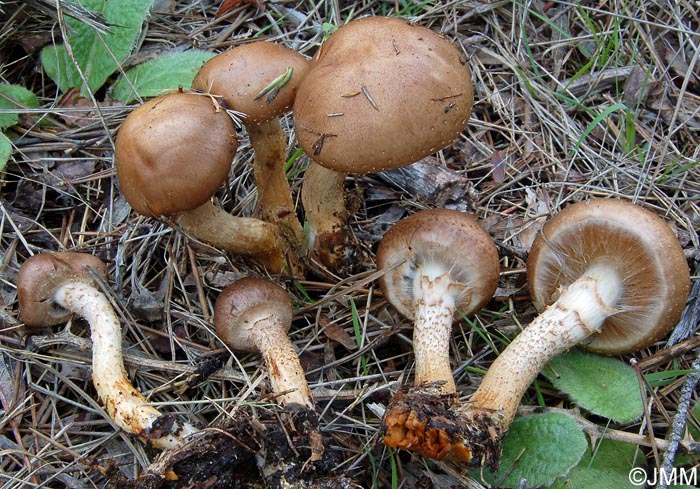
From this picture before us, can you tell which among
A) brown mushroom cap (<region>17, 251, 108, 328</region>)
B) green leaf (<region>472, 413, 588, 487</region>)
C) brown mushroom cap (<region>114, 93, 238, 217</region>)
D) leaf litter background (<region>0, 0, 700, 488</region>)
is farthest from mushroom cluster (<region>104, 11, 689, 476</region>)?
brown mushroom cap (<region>17, 251, 108, 328</region>)

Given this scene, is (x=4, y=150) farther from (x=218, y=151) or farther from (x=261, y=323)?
(x=261, y=323)

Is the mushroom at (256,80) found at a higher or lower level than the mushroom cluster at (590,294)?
higher

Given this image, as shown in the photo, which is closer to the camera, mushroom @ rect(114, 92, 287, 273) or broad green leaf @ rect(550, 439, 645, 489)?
mushroom @ rect(114, 92, 287, 273)

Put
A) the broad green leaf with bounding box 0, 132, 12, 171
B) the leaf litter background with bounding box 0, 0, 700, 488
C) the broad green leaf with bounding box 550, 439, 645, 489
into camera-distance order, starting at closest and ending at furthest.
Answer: the broad green leaf with bounding box 550, 439, 645, 489 < the leaf litter background with bounding box 0, 0, 700, 488 < the broad green leaf with bounding box 0, 132, 12, 171

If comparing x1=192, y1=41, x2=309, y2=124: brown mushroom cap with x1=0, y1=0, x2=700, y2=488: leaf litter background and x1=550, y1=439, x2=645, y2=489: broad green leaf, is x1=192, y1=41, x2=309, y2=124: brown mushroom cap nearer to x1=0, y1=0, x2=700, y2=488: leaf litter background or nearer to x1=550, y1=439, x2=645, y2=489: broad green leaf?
x1=0, y1=0, x2=700, y2=488: leaf litter background

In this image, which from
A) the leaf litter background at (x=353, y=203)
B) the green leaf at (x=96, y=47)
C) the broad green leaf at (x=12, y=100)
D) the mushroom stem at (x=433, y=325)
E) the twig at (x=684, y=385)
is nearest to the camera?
the twig at (x=684, y=385)

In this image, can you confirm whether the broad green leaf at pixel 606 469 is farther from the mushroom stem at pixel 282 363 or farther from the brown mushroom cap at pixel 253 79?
the brown mushroom cap at pixel 253 79

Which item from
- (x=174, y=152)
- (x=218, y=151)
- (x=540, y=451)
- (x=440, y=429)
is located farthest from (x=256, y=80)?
(x=540, y=451)

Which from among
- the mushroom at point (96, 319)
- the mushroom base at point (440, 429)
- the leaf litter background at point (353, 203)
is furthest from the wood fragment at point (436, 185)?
the mushroom at point (96, 319)
